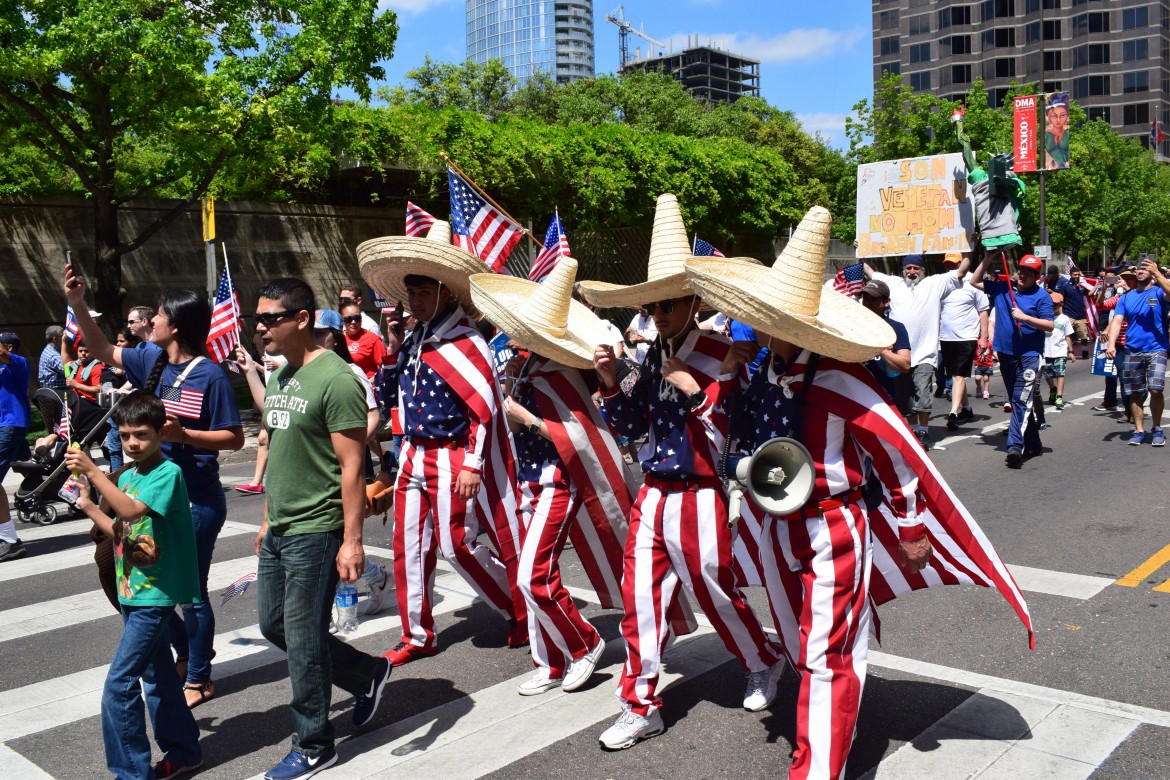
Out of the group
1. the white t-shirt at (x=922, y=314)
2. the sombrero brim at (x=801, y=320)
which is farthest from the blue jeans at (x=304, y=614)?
the white t-shirt at (x=922, y=314)

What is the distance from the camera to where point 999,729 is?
433cm

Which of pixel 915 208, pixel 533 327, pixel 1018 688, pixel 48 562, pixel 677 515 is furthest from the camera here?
pixel 915 208

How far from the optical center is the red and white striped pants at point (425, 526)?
537cm

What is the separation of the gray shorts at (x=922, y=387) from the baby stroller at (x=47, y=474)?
7.76 m

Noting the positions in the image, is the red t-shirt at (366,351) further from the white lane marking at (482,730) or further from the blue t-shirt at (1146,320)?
the blue t-shirt at (1146,320)

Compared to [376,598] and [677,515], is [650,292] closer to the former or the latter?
[677,515]

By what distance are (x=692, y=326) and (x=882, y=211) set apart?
13.1 meters

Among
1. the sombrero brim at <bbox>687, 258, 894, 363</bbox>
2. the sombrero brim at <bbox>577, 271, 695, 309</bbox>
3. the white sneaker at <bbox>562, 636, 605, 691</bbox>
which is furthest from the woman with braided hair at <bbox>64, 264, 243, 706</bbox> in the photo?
the sombrero brim at <bbox>687, 258, 894, 363</bbox>

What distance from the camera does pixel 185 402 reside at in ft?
15.4

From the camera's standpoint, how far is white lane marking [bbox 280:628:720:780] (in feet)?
13.8

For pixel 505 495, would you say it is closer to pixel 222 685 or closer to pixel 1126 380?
pixel 222 685

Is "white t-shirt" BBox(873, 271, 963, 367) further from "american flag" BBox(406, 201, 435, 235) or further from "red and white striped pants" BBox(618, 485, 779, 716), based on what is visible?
"red and white striped pants" BBox(618, 485, 779, 716)

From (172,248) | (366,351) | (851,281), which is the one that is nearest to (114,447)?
(366,351)

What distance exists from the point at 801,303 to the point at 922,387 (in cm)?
771
